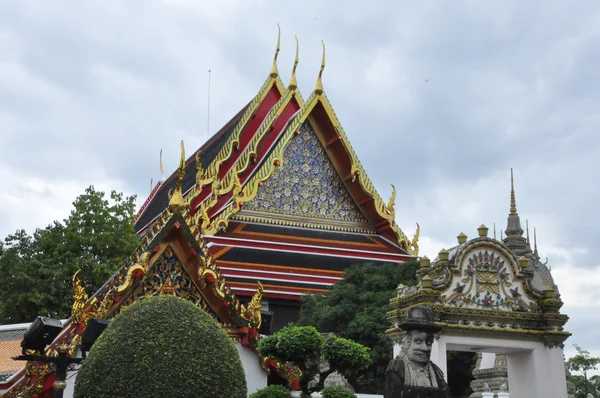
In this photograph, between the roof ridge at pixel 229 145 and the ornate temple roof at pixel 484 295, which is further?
the roof ridge at pixel 229 145

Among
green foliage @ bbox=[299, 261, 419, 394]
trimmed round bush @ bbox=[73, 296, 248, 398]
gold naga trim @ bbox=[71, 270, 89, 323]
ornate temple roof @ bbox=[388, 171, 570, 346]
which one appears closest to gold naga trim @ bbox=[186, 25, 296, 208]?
green foliage @ bbox=[299, 261, 419, 394]

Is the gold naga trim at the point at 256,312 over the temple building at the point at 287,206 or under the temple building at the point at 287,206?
under

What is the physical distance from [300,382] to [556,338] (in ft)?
9.96

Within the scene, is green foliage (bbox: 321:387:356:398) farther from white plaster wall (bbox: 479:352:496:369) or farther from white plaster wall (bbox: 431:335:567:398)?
white plaster wall (bbox: 479:352:496:369)

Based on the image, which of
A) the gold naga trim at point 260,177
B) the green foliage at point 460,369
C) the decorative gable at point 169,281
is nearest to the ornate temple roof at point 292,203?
the gold naga trim at point 260,177

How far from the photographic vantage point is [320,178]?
66.7ft

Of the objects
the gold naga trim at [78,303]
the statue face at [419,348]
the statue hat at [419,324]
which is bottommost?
the statue face at [419,348]

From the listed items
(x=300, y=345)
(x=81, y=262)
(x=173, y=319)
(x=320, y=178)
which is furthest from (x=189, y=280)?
(x=320, y=178)

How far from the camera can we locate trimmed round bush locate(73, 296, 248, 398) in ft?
20.7

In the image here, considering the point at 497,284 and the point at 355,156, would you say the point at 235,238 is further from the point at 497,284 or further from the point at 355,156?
the point at 497,284

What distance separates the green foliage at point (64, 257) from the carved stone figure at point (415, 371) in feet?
35.7

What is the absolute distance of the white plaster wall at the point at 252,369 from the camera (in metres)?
9.41

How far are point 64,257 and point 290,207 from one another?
5.25 metres

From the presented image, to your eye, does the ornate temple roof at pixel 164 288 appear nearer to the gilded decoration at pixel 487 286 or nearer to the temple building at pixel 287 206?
the gilded decoration at pixel 487 286
